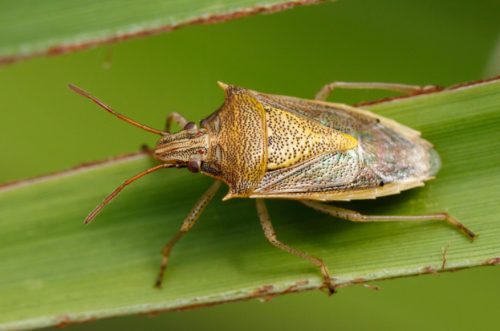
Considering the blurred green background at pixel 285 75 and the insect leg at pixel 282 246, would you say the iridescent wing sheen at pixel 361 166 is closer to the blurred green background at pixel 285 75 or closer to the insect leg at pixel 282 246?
the insect leg at pixel 282 246

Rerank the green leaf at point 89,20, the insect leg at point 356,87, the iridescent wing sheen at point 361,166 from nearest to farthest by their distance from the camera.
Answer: the green leaf at point 89,20 → the iridescent wing sheen at point 361,166 → the insect leg at point 356,87

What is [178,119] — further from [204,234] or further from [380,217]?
[380,217]

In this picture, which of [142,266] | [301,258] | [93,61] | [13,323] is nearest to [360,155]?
[301,258]

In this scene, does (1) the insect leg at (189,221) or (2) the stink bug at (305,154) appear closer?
(2) the stink bug at (305,154)

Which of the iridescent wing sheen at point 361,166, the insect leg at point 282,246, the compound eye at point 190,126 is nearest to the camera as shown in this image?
the insect leg at point 282,246

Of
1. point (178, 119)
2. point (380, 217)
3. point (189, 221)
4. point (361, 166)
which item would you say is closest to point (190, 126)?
point (178, 119)

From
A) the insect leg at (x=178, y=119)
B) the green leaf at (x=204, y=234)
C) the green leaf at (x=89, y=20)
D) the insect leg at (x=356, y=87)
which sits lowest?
the green leaf at (x=204, y=234)

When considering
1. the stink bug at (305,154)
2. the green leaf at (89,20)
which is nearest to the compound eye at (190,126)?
the stink bug at (305,154)

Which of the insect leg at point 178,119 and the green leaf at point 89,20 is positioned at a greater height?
the green leaf at point 89,20
